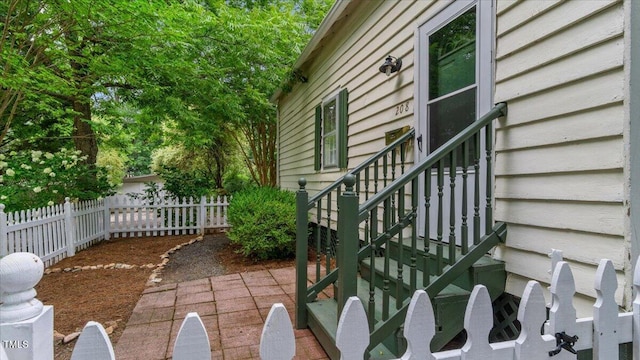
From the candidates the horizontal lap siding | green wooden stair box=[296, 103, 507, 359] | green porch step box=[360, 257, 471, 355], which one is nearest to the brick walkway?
green wooden stair box=[296, 103, 507, 359]

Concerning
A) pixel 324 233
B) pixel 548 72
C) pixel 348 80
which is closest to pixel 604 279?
pixel 548 72

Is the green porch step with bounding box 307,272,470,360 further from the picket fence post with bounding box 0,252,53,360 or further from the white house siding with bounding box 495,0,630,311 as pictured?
the picket fence post with bounding box 0,252,53,360

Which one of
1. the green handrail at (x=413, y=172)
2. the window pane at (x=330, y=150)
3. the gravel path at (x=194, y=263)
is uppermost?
the window pane at (x=330, y=150)

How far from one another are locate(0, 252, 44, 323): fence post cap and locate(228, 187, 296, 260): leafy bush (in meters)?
4.44

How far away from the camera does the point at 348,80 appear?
540cm

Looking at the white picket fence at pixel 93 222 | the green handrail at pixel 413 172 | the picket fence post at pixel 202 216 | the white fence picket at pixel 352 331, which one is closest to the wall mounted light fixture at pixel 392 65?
the green handrail at pixel 413 172

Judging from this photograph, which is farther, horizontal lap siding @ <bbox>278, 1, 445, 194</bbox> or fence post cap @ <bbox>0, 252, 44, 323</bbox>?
horizontal lap siding @ <bbox>278, 1, 445, 194</bbox>

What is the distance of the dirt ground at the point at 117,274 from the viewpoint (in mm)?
3451

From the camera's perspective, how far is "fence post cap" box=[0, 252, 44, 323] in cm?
85

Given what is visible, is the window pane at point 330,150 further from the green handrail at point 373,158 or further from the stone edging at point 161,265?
the stone edging at point 161,265

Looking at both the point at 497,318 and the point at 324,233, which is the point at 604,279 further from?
the point at 324,233

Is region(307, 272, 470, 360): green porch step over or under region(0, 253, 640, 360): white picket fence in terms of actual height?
under

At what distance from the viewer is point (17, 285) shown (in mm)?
865

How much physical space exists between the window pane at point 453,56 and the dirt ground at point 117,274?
3.42 m
